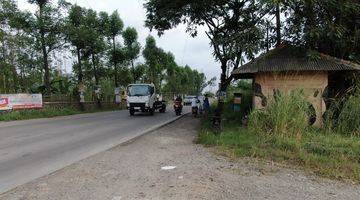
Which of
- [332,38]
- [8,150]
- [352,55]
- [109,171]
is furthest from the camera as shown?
[352,55]

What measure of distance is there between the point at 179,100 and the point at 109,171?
22.4 meters

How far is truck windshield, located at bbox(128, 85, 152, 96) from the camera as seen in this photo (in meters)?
30.6

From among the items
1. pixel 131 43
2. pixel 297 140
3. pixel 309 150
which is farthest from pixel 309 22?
pixel 131 43

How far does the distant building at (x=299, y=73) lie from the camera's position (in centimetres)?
1627

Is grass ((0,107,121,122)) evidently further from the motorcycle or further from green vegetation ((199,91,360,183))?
green vegetation ((199,91,360,183))

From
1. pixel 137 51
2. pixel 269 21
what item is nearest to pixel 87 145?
pixel 269 21

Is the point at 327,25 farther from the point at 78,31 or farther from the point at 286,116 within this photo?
the point at 78,31

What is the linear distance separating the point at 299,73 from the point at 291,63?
50 cm

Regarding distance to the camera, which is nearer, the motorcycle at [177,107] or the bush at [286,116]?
the bush at [286,116]

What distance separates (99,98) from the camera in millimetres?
42906

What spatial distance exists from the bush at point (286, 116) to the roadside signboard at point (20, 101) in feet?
62.3

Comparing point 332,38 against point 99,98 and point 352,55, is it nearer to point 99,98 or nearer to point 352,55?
point 352,55

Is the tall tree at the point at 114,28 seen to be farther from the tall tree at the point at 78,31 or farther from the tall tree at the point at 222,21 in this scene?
the tall tree at the point at 222,21

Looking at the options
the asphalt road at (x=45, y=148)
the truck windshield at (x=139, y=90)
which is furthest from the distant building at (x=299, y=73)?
the truck windshield at (x=139, y=90)
